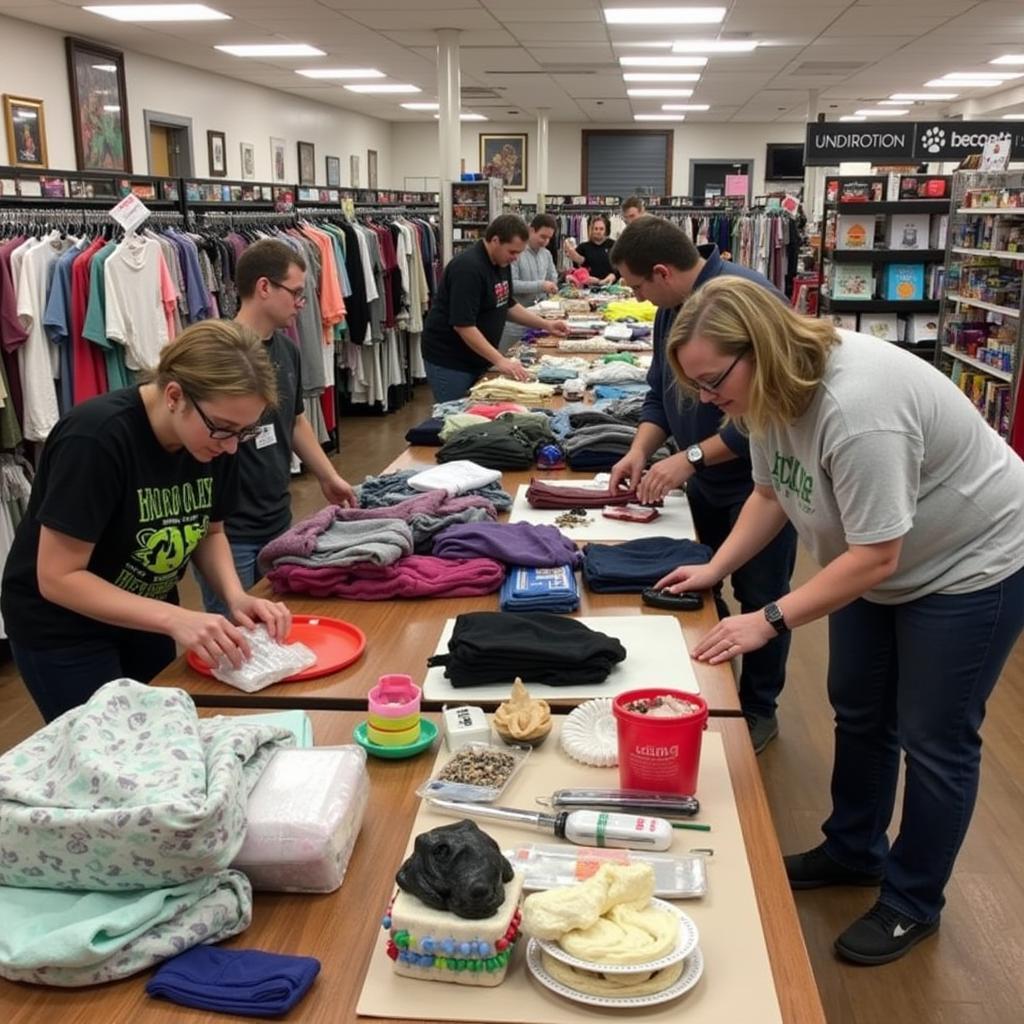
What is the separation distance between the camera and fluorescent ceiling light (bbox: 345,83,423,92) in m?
14.8

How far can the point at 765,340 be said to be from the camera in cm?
177

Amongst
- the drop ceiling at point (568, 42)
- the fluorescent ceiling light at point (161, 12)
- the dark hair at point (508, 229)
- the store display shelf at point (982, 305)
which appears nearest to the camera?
the dark hair at point (508, 229)

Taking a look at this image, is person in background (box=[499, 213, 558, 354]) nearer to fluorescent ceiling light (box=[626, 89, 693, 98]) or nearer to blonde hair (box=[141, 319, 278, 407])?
blonde hair (box=[141, 319, 278, 407])

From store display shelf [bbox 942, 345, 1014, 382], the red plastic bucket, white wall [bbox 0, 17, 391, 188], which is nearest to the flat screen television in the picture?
white wall [bbox 0, 17, 391, 188]

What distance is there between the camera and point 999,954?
2.46 metres

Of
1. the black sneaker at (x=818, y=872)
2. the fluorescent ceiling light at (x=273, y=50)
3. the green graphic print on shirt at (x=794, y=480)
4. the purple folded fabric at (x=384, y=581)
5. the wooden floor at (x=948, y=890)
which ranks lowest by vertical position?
the wooden floor at (x=948, y=890)

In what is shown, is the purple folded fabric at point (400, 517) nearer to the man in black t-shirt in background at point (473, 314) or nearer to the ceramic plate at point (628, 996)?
the ceramic plate at point (628, 996)

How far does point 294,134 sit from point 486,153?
567 cm

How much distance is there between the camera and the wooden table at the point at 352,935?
1179 mm

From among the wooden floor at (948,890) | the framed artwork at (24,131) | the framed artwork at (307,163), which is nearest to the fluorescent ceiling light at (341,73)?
the framed artwork at (307,163)

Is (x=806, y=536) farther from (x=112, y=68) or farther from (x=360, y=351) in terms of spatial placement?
(x=112, y=68)

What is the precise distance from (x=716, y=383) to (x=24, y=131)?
363 inches

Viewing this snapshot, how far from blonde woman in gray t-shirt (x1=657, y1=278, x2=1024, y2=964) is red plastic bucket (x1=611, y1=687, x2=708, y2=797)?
1.35ft

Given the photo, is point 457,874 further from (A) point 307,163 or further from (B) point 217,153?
(A) point 307,163
